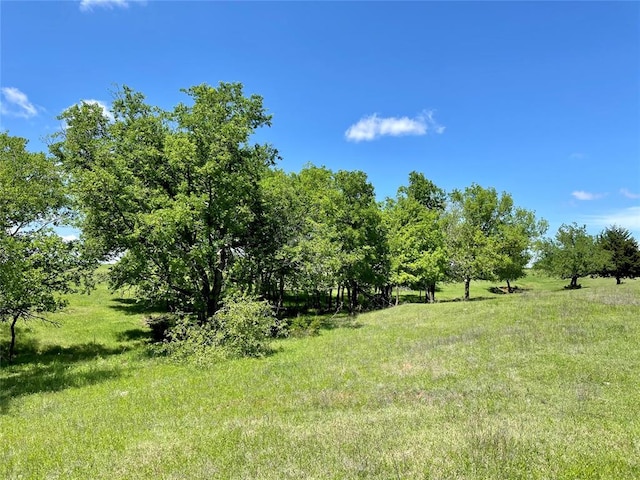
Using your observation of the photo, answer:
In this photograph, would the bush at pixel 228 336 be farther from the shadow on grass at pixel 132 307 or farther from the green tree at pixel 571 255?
the green tree at pixel 571 255

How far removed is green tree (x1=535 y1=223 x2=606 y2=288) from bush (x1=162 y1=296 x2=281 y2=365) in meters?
60.7

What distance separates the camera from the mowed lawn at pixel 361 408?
7.65 meters

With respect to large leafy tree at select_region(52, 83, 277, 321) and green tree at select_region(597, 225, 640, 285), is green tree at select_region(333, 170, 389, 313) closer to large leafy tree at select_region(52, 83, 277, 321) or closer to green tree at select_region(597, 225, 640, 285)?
large leafy tree at select_region(52, 83, 277, 321)

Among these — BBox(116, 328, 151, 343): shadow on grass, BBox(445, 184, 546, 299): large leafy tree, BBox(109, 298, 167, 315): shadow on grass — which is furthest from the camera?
BBox(445, 184, 546, 299): large leafy tree

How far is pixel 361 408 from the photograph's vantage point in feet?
39.5

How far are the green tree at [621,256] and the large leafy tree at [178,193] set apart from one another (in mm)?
68671

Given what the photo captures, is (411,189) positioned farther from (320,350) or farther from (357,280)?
(320,350)

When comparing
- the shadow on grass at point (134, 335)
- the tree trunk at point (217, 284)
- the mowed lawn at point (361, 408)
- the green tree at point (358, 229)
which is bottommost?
the shadow on grass at point (134, 335)

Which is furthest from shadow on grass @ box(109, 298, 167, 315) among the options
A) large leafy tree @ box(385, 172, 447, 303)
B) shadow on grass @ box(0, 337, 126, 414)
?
large leafy tree @ box(385, 172, 447, 303)

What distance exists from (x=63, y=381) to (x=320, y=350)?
43.6ft

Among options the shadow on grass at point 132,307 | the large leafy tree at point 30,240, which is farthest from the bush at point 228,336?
the shadow on grass at point 132,307

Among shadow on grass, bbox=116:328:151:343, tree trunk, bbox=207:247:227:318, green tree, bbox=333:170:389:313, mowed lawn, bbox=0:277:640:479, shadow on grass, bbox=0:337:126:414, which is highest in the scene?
green tree, bbox=333:170:389:313

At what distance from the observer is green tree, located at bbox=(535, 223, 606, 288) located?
66.6 meters

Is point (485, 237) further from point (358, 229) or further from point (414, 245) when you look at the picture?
point (358, 229)
